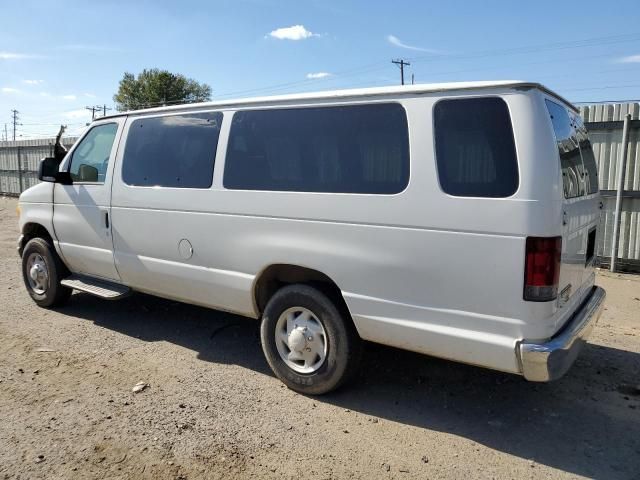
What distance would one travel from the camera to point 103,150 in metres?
5.50

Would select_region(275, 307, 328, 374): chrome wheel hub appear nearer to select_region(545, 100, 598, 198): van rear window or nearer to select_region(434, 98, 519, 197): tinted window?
select_region(434, 98, 519, 197): tinted window

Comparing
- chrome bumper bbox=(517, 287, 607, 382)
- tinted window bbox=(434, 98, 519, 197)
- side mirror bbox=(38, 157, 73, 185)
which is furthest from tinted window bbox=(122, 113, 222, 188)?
chrome bumper bbox=(517, 287, 607, 382)

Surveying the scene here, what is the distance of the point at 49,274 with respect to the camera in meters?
6.13

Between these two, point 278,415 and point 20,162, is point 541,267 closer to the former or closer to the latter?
point 278,415

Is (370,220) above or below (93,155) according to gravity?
below

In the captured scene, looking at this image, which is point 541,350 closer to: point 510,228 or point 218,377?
point 510,228

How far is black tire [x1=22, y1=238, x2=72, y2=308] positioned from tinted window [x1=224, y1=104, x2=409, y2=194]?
2.94 meters

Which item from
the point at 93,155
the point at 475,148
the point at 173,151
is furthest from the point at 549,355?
the point at 93,155

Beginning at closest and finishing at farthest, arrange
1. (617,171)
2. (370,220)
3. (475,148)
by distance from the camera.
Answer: (475,148), (370,220), (617,171)

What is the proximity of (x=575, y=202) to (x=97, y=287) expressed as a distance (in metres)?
4.55

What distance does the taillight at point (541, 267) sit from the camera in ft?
9.83

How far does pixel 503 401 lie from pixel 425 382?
619mm

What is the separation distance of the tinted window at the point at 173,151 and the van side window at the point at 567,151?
258cm

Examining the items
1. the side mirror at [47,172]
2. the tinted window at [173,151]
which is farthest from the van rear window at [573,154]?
the side mirror at [47,172]
